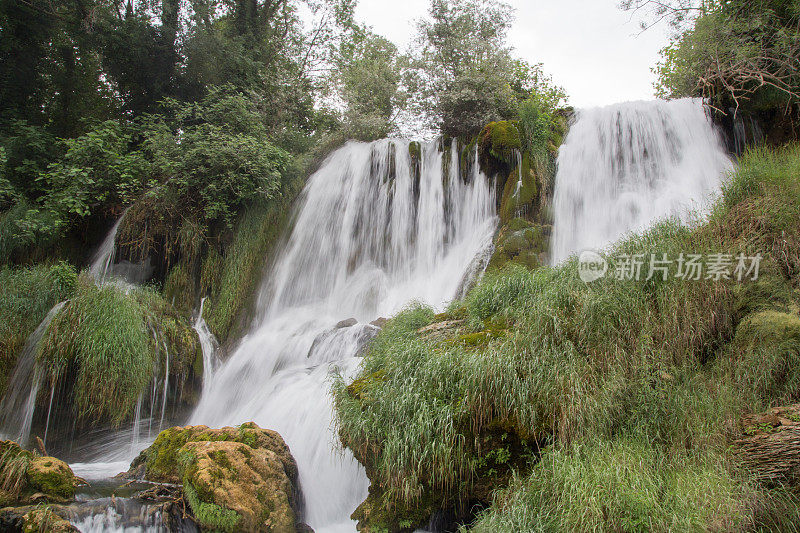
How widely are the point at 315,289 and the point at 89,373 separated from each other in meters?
4.88

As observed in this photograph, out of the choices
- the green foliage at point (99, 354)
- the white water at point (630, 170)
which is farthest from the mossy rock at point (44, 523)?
the white water at point (630, 170)

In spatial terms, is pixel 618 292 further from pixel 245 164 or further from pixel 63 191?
pixel 63 191

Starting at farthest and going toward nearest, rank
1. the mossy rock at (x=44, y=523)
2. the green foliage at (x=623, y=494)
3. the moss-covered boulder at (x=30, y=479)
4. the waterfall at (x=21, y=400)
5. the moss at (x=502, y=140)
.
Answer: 1. the moss at (x=502, y=140)
2. the waterfall at (x=21, y=400)
3. the moss-covered boulder at (x=30, y=479)
4. the mossy rock at (x=44, y=523)
5. the green foliage at (x=623, y=494)

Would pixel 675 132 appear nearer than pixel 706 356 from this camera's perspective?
No

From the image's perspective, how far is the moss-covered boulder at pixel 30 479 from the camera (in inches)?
186

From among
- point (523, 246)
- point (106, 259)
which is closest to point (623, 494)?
point (523, 246)

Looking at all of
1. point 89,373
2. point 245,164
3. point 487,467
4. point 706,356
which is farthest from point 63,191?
point 706,356

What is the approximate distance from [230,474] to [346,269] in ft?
22.8

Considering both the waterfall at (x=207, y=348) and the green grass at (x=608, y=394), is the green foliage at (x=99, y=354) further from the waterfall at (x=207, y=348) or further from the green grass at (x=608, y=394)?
the green grass at (x=608, y=394)

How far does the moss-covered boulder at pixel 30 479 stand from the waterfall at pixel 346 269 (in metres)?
2.46

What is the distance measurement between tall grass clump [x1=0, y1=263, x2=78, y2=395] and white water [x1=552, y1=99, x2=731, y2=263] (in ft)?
29.9

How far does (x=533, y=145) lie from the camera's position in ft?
32.3

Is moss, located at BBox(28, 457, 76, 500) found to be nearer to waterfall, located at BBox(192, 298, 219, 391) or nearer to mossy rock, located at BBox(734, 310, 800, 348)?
waterfall, located at BBox(192, 298, 219, 391)

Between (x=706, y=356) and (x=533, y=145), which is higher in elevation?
(x=533, y=145)
